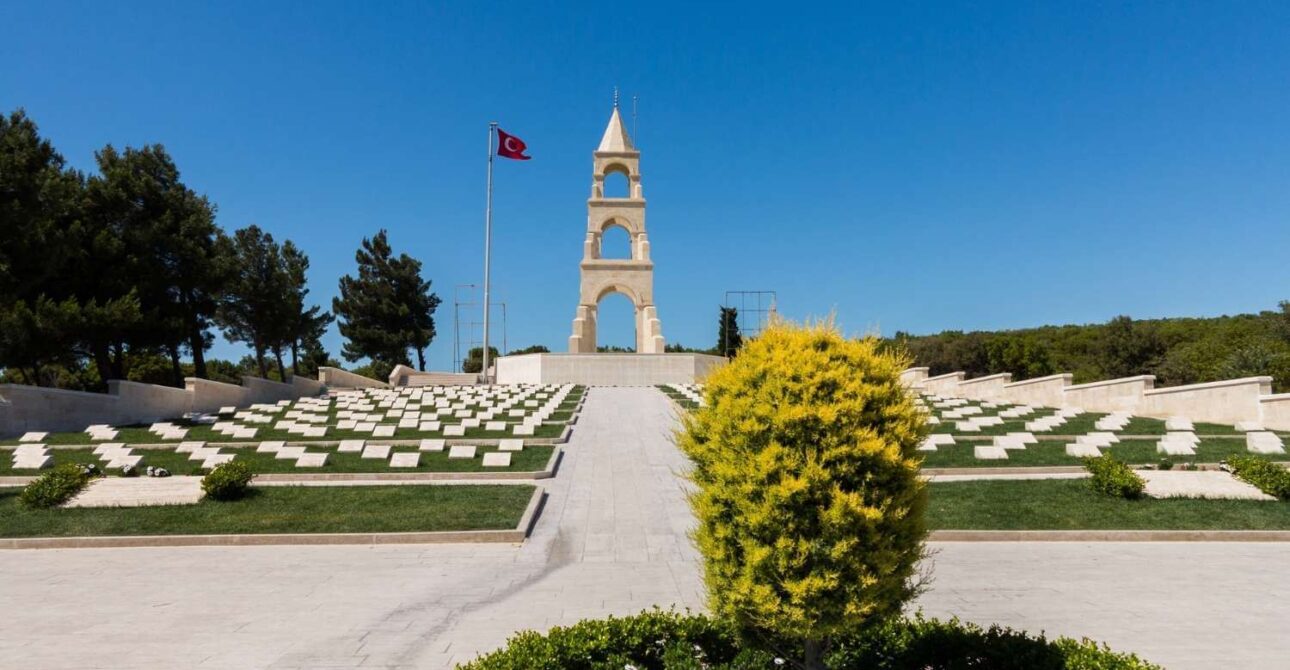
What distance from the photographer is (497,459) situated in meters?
13.7

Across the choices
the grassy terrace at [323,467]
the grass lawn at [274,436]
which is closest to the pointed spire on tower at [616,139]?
the grass lawn at [274,436]

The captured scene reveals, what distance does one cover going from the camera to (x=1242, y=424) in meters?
19.5

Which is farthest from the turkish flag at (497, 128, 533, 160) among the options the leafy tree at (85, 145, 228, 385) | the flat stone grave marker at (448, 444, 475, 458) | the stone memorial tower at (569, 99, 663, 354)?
the flat stone grave marker at (448, 444, 475, 458)

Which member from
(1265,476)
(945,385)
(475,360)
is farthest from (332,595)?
(475,360)

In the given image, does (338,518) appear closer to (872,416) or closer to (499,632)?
(499,632)

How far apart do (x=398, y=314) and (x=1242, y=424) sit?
48092 mm

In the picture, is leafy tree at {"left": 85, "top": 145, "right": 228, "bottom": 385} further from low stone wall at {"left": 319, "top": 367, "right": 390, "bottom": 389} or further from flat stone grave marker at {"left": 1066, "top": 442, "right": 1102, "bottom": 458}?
flat stone grave marker at {"left": 1066, "top": 442, "right": 1102, "bottom": 458}

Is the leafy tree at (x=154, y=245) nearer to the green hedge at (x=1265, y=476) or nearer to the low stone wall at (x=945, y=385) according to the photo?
the green hedge at (x=1265, y=476)

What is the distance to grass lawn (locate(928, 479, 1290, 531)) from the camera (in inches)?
377

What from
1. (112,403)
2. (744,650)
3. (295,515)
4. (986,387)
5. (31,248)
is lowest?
(295,515)

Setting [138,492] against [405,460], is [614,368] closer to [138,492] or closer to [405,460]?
[405,460]

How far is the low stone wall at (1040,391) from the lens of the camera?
1089 inches

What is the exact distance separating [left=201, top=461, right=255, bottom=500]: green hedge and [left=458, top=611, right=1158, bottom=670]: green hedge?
8230mm

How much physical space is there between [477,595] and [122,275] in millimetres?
28186
